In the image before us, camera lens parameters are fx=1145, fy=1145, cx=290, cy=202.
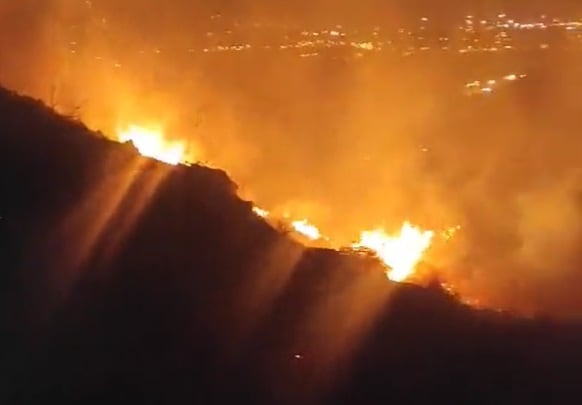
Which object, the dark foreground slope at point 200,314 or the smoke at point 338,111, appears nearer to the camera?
the dark foreground slope at point 200,314

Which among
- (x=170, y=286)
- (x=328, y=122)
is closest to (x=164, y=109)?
(x=328, y=122)

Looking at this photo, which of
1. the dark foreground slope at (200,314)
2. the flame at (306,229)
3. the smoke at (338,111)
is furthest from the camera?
the smoke at (338,111)

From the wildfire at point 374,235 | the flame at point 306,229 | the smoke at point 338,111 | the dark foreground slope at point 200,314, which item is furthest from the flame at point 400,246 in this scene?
the dark foreground slope at point 200,314

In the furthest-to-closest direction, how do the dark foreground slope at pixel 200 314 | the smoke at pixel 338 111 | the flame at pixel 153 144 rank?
the smoke at pixel 338 111 < the flame at pixel 153 144 < the dark foreground slope at pixel 200 314

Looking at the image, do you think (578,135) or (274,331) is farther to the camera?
(578,135)

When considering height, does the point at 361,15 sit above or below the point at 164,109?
above

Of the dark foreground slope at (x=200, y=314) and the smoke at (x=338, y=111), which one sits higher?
the smoke at (x=338, y=111)

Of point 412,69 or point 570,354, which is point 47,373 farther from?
point 412,69

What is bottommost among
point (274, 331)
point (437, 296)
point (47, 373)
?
point (47, 373)

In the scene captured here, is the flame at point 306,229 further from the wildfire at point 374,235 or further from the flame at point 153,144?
the flame at point 153,144
